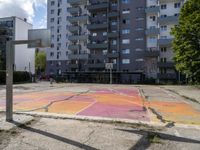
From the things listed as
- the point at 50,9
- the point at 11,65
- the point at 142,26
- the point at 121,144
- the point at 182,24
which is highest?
the point at 50,9

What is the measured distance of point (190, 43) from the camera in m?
33.8

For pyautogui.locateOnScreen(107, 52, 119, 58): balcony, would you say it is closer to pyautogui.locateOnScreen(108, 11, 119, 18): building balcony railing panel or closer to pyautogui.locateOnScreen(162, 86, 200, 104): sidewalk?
pyautogui.locateOnScreen(108, 11, 119, 18): building balcony railing panel

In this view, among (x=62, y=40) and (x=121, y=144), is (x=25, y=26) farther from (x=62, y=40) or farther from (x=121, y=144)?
(x=121, y=144)

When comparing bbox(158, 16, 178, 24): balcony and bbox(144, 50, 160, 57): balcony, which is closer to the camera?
bbox(158, 16, 178, 24): balcony

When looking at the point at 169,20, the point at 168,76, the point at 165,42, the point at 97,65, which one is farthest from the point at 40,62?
the point at 168,76

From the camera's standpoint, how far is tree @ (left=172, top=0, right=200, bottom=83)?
32828 mm

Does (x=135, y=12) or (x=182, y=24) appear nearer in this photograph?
(x=182, y=24)

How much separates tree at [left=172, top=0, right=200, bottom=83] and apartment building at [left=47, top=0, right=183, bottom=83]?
71.0 ft

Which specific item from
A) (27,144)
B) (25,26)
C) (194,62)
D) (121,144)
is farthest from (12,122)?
(25,26)

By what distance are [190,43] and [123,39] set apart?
32.3m

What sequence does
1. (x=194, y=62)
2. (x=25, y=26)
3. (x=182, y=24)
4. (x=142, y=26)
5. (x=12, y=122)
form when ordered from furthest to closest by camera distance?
1. (x=25, y=26)
2. (x=142, y=26)
3. (x=182, y=24)
4. (x=194, y=62)
5. (x=12, y=122)

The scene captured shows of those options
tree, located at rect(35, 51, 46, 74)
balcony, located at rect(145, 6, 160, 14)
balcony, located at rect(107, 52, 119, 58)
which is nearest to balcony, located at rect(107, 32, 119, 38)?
balcony, located at rect(107, 52, 119, 58)

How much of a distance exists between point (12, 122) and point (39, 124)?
826mm

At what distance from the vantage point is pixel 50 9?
8606cm
